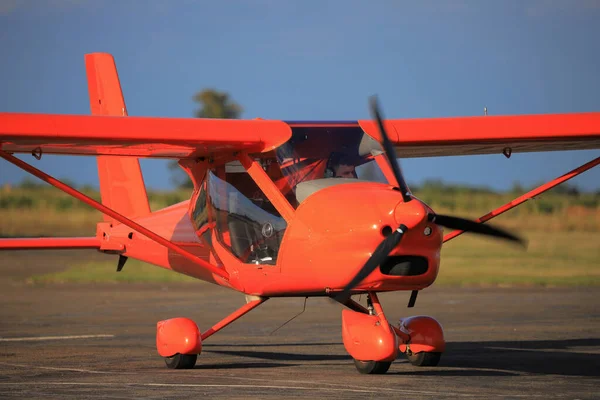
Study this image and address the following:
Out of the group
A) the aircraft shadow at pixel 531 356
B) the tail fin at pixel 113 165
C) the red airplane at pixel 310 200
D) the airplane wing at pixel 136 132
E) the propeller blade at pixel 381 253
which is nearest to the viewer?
the propeller blade at pixel 381 253

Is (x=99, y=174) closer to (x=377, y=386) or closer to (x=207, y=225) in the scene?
(x=207, y=225)

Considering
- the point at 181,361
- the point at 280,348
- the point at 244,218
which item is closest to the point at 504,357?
the point at 280,348

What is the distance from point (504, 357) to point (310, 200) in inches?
136

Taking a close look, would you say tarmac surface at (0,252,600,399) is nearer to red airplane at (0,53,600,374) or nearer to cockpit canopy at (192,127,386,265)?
red airplane at (0,53,600,374)

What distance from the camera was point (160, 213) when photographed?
1401 centimetres

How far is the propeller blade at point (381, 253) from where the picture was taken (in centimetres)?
947

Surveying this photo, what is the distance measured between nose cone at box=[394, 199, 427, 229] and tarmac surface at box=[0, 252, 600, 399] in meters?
1.48

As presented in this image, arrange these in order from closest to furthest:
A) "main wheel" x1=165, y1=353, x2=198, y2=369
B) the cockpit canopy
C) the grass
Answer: the cockpit canopy < "main wheel" x1=165, y1=353, x2=198, y2=369 < the grass

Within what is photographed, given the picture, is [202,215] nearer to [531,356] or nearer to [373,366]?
[373,366]

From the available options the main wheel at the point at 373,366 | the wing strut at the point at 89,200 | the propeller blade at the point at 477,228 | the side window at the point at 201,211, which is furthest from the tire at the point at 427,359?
the side window at the point at 201,211

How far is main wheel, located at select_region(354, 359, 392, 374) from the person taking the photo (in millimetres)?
10352

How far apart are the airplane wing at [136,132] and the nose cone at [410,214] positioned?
1843 mm

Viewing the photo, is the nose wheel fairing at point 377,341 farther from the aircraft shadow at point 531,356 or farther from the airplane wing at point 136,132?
the airplane wing at point 136,132

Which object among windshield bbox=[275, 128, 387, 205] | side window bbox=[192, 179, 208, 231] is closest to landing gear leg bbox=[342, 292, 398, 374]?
windshield bbox=[275, 128, 387, 205]
